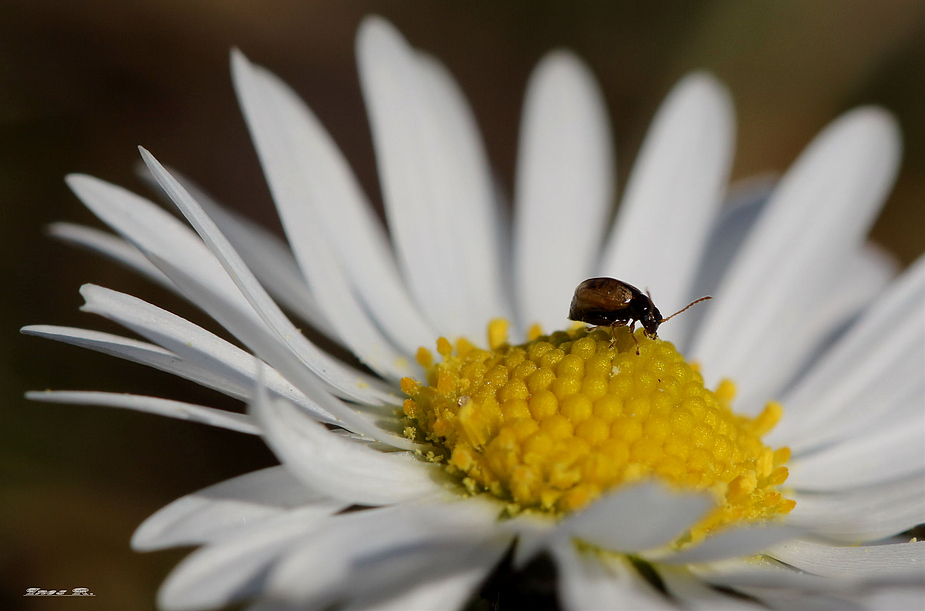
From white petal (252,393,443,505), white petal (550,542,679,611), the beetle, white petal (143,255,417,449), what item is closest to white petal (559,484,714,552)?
white petal (550,542,679,611)

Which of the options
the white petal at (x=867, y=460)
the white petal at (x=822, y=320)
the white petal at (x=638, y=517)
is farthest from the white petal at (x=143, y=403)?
the white petal at (x=822, y=320)

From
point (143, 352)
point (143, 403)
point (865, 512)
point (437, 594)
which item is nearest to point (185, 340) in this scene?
point (143, 352)

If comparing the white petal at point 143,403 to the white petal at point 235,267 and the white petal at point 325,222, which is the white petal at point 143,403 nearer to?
the white petal at point 235,267

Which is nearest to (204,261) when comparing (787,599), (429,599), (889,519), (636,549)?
(429,599)

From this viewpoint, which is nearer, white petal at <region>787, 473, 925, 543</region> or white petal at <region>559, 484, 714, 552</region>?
white petal at <region>559, 484, 714, 552</region>

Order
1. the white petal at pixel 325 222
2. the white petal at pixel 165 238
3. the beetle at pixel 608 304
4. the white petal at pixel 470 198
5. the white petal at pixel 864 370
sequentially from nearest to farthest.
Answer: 1. the white petal at pixel 165 238
2. the beetle at pixel 608 304
3. the white petal at pixel 325 222
4. the white petal at pixel 864 370
5. the white petal at pixel 470 198

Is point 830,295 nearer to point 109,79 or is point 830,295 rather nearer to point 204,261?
point 204,261

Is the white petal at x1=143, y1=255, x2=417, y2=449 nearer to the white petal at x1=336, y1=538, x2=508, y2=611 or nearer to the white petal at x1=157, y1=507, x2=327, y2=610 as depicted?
the white petal at x1=157, y1=507, x2=327, y2=610
